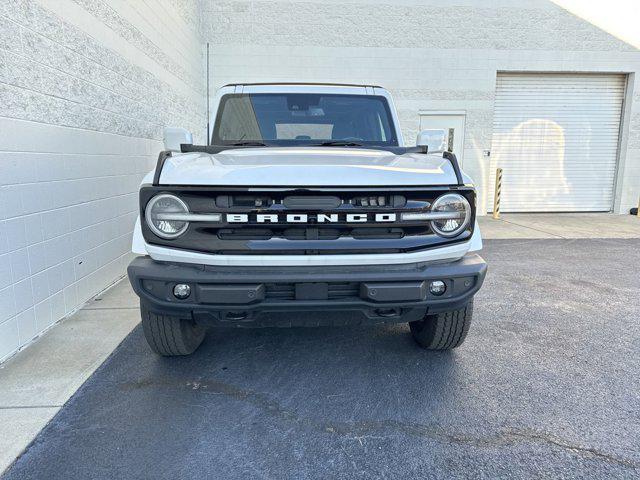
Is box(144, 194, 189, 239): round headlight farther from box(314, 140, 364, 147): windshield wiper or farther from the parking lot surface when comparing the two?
box(314, 140, 364, 147): windshield wiper

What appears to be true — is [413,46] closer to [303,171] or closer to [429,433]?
[303,171]

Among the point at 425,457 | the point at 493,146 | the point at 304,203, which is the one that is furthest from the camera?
the point at 493,146

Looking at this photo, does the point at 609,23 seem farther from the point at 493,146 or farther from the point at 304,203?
the point at 304,203

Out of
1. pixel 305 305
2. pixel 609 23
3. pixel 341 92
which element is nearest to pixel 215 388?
pixel 305 305

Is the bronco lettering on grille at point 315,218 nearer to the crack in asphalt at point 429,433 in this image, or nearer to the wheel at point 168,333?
the wheel at point 168,333

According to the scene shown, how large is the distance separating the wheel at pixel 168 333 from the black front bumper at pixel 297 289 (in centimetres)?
42

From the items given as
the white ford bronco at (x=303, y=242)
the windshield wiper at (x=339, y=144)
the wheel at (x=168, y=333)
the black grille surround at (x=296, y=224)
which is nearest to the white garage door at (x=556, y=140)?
the windshield wiper at (x=339, y=144)

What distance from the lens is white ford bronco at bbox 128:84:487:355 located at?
7.64 ft

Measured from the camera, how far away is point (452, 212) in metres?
2.46

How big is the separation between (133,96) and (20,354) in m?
3.61

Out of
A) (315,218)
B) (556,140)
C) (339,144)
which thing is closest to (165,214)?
(315,218)

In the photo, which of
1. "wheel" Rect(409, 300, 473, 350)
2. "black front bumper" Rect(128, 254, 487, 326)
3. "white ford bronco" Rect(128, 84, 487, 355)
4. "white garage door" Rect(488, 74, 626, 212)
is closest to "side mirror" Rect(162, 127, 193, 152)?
"white ford bronco" Rect(128, 84, 487, 355)

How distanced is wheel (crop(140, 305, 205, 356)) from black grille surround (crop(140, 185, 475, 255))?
685mm

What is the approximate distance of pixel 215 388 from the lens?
9.04ft
